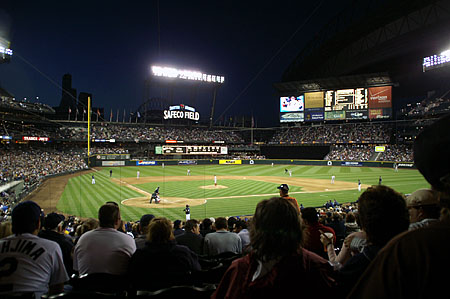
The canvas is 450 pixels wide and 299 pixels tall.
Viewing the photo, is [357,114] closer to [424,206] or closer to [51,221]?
[424,206]

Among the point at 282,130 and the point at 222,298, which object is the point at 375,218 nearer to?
the point at 222,298

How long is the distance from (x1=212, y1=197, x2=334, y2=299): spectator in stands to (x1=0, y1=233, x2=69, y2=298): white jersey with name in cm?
237

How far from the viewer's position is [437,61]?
46.3m

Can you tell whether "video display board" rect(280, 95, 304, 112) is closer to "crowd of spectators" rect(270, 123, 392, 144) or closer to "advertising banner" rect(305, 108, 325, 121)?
"advertising banner" rect(305, 108, 325, 121)

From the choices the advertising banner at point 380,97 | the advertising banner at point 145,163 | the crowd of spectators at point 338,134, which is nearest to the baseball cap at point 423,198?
the advertising banner at point 145,163

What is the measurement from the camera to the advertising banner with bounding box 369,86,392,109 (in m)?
62.2

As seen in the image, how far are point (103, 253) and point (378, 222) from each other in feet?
11.6

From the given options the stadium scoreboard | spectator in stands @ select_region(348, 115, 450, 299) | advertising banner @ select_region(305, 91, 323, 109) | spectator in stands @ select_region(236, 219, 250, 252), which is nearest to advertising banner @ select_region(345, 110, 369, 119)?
advertising banner @ select_region(305, 91, 323, 109)

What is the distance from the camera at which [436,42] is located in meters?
48.5

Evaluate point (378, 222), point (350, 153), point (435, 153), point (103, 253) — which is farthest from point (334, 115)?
point (435, 153)

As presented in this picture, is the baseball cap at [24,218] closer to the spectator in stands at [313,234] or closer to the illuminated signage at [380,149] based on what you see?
the spectator in stands at [313,234]

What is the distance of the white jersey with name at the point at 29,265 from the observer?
2.99 m

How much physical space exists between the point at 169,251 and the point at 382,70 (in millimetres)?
73673

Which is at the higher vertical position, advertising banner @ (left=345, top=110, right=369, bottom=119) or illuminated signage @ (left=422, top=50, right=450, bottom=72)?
illuminated signage @ (left=422, top=50, right=450, bottom=72)
